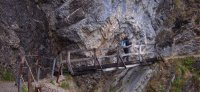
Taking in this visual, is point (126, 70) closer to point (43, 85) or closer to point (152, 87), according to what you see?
point (152, 87)

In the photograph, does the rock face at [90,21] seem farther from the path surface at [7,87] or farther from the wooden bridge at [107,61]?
the path surface at [7,87]

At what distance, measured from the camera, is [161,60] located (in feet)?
72.2

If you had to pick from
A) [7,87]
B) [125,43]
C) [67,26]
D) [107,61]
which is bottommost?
[7,87]

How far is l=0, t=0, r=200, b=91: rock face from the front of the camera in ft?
71.9

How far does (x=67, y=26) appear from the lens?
22.0 m

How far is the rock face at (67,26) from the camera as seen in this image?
21.9m

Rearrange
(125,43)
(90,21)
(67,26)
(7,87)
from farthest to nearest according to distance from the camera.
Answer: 1. (125,43)
2. (67,26)
3. (90,21)
4. (7,87)

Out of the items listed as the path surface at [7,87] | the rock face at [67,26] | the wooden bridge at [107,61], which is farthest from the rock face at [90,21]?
the path surface at [7,87]

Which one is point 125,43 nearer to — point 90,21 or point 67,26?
point 90,21

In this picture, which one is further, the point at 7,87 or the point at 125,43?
the point at 125,43

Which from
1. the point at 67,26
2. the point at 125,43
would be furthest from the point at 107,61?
the point at 67,26

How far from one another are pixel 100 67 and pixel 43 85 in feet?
8.79

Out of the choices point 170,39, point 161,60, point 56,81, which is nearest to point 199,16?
point 170,39

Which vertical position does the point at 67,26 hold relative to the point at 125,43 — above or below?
above
